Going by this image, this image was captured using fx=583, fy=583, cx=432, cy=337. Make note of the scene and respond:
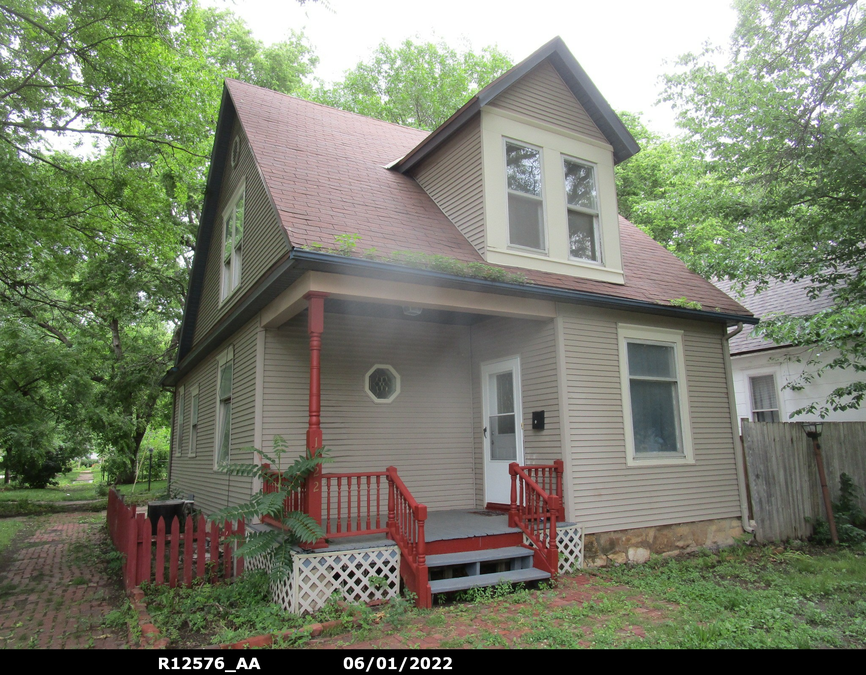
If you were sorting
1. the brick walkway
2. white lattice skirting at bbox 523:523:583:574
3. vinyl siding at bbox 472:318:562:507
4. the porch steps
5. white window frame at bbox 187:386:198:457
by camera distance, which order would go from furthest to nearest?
white window frame at bbox 187:386:198:457, vinyl siding at bbox 472:318:562:507, white lattice skirting at bbox 523:523:583:574, the porch steps, the brick walkway

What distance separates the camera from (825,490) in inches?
349

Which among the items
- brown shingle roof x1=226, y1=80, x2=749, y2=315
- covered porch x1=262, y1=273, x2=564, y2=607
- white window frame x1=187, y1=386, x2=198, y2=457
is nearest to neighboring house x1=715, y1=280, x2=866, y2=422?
brown shingle roof x1=226, y1=80, x2=749, y2=315

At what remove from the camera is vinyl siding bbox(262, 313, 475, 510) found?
288 inches

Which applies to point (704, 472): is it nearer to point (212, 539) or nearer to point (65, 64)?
point (212, 539)

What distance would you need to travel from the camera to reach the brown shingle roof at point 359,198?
677 centimetres

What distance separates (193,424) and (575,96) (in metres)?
9.11

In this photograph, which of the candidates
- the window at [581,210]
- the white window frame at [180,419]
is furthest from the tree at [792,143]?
the white window frame at [180,419]

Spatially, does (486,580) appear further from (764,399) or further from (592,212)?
(764,399)

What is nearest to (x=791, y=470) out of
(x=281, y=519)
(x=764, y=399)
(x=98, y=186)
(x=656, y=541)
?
(x=656, y=541)

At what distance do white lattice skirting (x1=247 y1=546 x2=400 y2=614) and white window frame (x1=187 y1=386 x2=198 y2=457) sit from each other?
6421 millimetres

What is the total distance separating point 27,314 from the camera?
666 inches

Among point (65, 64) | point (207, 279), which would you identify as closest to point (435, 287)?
point (207, 279)

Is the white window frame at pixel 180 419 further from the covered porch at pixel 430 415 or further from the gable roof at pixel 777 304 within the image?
the gable roof at pixel 777 304

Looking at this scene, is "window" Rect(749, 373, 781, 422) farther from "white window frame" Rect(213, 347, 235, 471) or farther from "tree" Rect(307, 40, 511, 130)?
"tree" Rect(307, 40, 511, 130)
